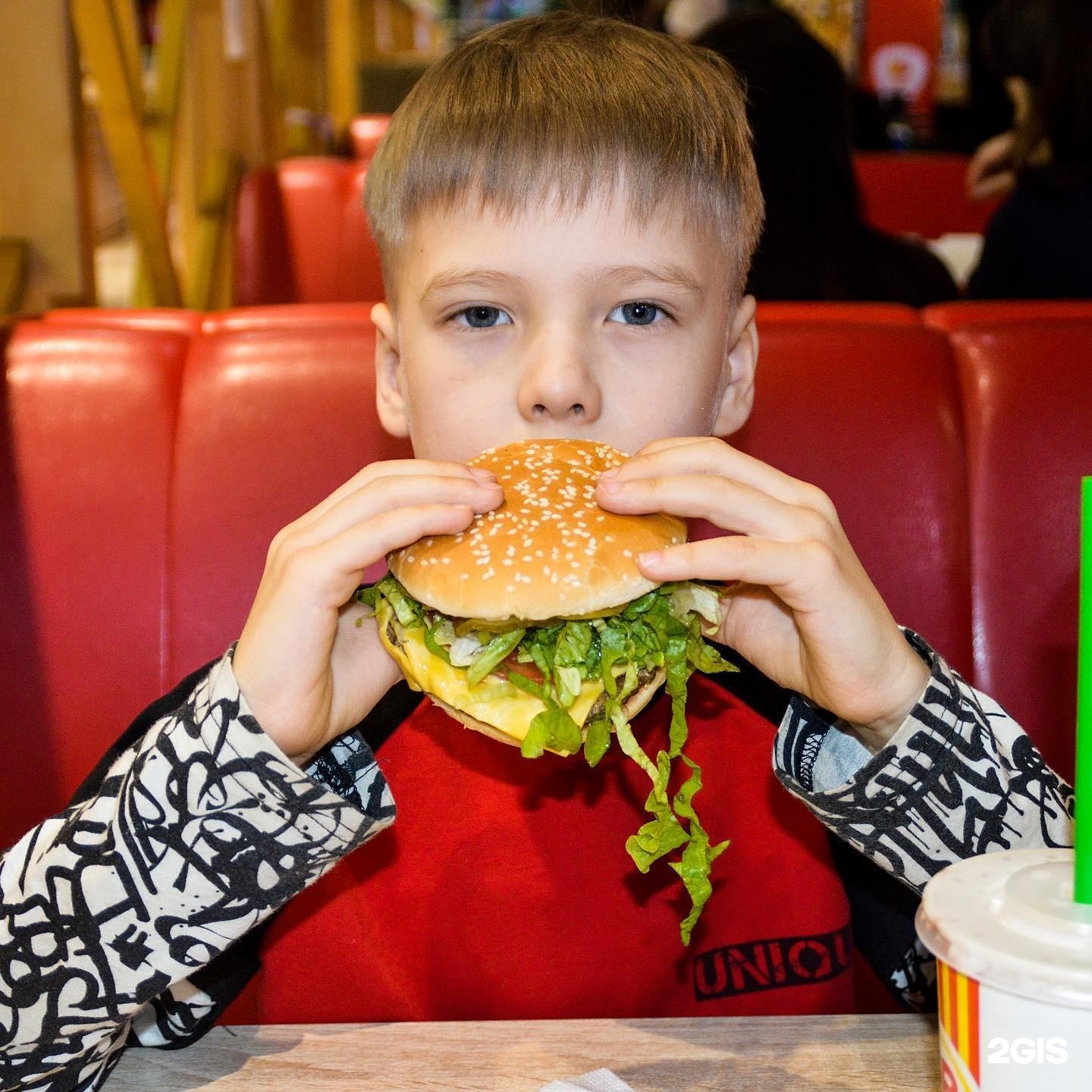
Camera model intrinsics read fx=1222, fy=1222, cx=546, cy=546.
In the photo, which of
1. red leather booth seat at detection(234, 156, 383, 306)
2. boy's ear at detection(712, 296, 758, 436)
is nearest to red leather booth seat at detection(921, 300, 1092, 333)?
boy's ear at detection(712, 296, 758, 436)

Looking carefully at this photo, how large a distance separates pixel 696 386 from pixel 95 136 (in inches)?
403

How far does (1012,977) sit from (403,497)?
679mm

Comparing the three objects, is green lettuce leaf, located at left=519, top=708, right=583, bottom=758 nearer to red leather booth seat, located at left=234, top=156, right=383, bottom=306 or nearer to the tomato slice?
the tomato slice

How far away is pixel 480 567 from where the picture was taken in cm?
113

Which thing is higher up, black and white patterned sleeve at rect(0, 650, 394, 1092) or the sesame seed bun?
the sesame seed bun

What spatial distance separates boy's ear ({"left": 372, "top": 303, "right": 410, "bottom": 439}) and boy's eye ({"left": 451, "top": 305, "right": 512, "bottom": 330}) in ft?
0.51

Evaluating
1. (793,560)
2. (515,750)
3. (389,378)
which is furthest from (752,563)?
(389,378)

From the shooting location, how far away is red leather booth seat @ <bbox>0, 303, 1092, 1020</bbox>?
5.64 ft

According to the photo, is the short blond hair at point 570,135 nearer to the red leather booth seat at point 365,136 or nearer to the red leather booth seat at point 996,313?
the red leather booth seat at point 996,313

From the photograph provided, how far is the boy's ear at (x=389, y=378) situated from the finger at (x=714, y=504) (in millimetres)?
526

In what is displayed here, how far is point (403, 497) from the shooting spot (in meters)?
1.12

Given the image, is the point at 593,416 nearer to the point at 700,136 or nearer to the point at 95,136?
the point at 700,136

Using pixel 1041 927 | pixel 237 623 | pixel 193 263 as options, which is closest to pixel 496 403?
pixel 237 623

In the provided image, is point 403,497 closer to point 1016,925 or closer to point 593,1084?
point 593,1084
